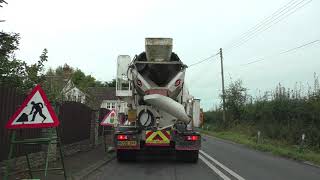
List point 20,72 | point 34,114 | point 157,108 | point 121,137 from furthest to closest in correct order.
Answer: point 20,72 < point 157,108 < point 121,137 < point 34,114

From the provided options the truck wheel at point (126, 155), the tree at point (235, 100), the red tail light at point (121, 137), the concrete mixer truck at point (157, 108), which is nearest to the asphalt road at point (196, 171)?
the truck wheel at point (126, 155)

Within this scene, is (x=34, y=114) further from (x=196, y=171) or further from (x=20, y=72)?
(x=20, y=72)

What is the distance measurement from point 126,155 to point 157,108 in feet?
6.51

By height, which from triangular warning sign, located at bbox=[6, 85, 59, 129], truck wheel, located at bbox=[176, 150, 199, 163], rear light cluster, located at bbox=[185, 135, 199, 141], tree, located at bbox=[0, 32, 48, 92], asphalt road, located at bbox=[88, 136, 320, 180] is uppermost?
tree, located at bbox=[0, 32, 48, 92]

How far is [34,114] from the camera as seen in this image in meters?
8.59

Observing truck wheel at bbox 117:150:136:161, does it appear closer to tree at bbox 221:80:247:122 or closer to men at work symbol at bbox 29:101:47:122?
men at work symbol at bbox 29:101:47:122

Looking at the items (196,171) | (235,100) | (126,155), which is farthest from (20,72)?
(235,100)

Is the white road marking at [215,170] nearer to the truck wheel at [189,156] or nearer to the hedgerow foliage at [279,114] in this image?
the truck wheel at [189,156]

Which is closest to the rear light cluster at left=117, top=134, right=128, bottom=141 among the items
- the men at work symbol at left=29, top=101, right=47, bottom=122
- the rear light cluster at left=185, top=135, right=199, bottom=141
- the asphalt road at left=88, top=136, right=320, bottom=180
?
the asphalt road at left=88, top=136, right=320, bottom=180

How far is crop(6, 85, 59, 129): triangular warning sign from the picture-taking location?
8.35 meters

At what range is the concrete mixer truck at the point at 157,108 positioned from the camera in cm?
1562

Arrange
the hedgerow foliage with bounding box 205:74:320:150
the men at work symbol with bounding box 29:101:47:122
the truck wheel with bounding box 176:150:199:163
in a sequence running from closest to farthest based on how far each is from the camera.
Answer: the men at work symbol with bounding box 29:101:47:122, the truck wheel with bounding box 176:150:199:163, the hedgerow foliage with bounding box 205:74:320:150

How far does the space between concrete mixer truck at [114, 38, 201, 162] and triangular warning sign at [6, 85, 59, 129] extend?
693 centimetres

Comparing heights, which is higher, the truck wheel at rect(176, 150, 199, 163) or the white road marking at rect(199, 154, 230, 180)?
the truck wheel at rect(176, 150, 199, 163)
